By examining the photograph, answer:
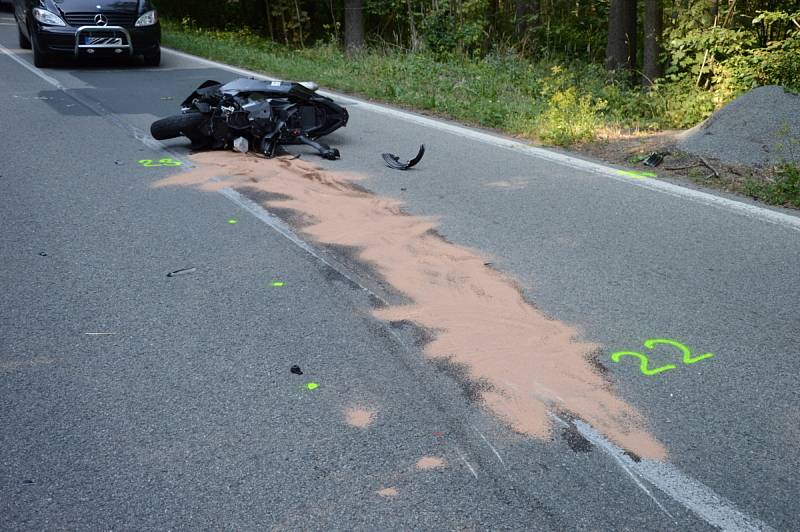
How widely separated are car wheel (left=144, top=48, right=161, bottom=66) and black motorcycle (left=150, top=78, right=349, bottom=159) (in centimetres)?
805

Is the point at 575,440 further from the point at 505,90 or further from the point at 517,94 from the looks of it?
the point at 505,90

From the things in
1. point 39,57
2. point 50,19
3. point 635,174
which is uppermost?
point 50,19

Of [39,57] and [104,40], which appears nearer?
[104,40]

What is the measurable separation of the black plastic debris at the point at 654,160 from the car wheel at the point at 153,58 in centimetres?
1157

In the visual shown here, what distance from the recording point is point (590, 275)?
5555 millimetres

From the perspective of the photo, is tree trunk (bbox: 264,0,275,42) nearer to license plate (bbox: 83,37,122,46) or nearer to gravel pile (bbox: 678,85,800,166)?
license plate (bbox: 83,37,122,46)

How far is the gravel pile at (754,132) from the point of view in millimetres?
8383

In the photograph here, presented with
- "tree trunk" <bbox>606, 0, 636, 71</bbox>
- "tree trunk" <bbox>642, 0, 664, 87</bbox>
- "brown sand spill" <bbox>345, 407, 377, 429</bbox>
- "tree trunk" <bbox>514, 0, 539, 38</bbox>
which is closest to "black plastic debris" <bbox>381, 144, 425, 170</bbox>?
"brown sand spill" <bbox>345, 407, 377, 429</bbox>

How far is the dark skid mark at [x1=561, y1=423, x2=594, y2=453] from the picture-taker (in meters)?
3.48

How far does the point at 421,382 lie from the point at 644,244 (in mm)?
2866

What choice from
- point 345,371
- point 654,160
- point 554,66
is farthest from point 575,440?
point 554,66

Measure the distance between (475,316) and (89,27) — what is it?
1351cm

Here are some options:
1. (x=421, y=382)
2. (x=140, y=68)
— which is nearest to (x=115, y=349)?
(x=421, y=382)

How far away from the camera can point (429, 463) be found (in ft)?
11.1
